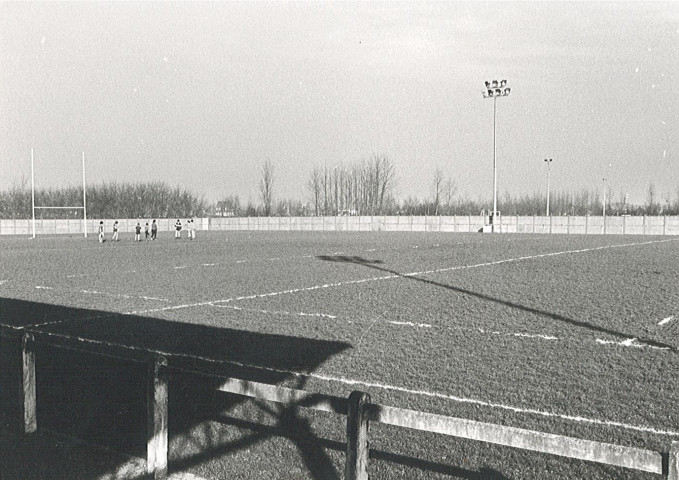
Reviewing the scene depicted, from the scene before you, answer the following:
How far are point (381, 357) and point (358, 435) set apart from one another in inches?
190

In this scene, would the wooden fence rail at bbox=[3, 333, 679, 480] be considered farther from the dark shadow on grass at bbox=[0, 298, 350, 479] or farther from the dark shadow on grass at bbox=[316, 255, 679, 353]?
the dark shadow on grass at bbox=[316, 255, 679, 353]

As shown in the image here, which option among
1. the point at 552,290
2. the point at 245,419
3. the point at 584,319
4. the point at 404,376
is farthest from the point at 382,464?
the point at 552,290

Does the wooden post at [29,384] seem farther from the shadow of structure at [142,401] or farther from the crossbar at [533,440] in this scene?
the crossbar at [533,440]

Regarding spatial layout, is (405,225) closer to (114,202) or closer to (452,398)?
(114,202)

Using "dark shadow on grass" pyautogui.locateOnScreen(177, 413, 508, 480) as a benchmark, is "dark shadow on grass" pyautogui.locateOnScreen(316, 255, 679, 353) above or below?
above

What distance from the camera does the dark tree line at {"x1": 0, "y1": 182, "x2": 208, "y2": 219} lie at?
86.6m

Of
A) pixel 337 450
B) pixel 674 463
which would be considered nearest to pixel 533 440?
pixel 674 463

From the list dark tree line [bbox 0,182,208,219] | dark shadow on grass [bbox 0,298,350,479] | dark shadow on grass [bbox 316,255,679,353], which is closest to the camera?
dark shadow on grass [bbox 0,298,350,479]

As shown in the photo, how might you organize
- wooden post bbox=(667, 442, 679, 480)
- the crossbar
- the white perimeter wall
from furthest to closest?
the white perimeter wall → the crossbar → wooden post bbox=(667, 442, 679, 480)

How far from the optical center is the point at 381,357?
8703mm

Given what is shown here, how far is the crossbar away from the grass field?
3.91ft

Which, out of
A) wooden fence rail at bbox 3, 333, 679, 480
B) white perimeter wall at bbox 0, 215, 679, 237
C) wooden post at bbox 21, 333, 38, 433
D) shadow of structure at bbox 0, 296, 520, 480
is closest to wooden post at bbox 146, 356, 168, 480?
wooden fence rail at bbox 3, 333, 679, 480

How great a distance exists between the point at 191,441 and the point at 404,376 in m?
2.93

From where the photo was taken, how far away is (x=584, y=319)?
11.7 metres
